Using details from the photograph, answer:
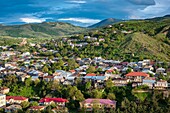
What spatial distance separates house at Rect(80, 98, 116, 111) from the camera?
30.2 metres

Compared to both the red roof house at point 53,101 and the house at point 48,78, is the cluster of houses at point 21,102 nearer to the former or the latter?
the red roof house at point 53,101

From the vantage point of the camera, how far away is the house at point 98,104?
30.2 meters

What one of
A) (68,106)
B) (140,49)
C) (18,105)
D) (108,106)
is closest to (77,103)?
(68,106)

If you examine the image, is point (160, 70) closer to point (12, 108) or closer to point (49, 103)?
point (49, 103)

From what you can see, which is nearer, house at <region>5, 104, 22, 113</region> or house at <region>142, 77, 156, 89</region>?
house at <region>5, 104, 22, 113</region>

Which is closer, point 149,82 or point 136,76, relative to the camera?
point 149,82

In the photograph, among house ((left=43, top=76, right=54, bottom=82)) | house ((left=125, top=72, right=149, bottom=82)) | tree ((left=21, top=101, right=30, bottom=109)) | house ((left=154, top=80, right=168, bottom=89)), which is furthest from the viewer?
house ((left=43, top=76, right=54, bottom=82))

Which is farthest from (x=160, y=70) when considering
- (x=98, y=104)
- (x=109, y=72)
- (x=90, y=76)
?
(x=98, y=104)

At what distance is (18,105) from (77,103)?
5951 millimetres

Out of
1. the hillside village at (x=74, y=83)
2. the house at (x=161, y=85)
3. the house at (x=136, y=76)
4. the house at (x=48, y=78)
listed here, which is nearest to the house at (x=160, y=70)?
the hillside village at (x=74, y=83)

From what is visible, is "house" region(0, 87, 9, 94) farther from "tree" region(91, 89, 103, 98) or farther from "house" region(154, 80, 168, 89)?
"house" region(154, 80, 168, 89)

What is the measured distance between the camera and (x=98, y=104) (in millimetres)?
30500

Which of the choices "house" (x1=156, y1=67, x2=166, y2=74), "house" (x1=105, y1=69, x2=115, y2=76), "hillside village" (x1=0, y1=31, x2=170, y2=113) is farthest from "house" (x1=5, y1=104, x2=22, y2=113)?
"house" (x1=156, y1=67, x2=166, y2=74)

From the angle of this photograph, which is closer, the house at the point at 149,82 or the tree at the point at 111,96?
the tree at the point at 111,96
